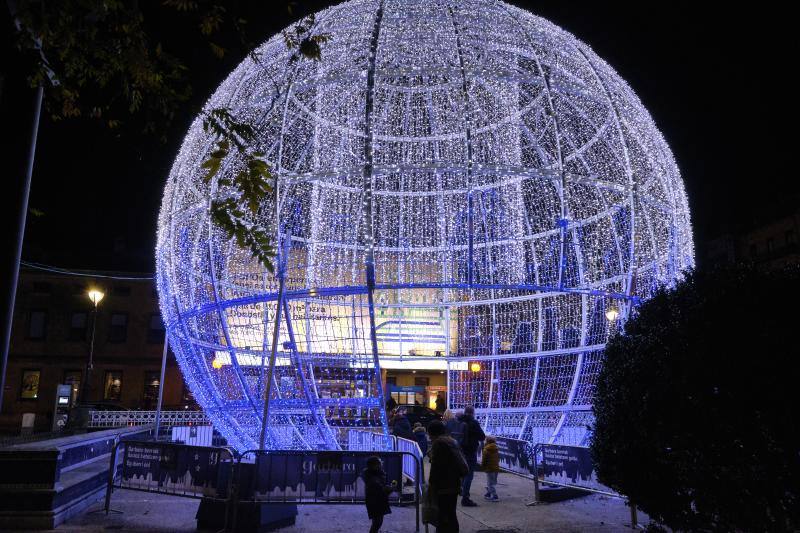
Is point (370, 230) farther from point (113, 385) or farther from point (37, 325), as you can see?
point (37, 325)

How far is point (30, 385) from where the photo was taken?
30656 millimetres

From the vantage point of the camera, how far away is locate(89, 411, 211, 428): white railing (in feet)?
66.2

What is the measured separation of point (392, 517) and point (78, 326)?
29441 millimetres

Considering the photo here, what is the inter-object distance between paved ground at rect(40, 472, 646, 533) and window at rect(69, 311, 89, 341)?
2556 cm

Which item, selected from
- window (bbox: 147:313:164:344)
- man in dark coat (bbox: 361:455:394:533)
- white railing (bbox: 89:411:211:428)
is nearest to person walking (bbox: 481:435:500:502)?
man in dark coat (bbox: 361:455:394:533)

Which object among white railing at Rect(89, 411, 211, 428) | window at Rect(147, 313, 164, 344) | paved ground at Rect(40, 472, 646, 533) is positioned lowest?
paved ground at Rect(40, 472, 646, 533)

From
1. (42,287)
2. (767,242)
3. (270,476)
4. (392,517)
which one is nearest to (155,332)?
(42,287)

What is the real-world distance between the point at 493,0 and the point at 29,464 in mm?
8893

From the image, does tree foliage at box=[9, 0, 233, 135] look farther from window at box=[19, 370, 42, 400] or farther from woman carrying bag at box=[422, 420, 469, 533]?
window at box=[19, 370, 42, 400]

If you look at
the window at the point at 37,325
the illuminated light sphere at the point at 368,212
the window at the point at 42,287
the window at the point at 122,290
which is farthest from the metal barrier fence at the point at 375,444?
the window at the point at 42,287

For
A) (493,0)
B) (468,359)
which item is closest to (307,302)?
(468,359)

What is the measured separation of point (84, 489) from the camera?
26.3 ft

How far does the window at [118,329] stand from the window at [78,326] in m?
1.31

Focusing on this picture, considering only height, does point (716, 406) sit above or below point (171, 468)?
above
